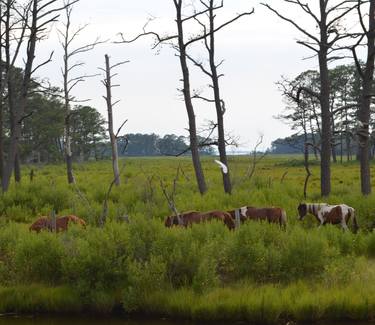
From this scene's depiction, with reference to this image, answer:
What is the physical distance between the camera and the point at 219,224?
11.6m

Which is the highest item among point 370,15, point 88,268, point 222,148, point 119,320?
point 370,15

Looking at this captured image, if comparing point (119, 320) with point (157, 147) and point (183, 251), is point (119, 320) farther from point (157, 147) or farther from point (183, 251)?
point (157, 147)

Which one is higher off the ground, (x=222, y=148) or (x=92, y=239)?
(x=222, y=148)

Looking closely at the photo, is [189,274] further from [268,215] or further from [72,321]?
[268,215]

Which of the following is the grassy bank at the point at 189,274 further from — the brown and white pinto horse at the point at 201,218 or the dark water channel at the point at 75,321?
the brown and white pinto horse at the point at 201,218

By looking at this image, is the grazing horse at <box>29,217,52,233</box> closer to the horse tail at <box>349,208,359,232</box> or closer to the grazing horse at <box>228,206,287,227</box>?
the grazing horse at <box>228,206,287,227</box>

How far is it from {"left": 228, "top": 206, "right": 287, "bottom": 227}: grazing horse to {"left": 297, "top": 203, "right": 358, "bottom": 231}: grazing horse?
881 millimetres

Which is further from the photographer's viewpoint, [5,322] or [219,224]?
[219,224]

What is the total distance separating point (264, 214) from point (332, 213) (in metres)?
1.66

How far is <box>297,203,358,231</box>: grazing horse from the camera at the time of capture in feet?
42.7

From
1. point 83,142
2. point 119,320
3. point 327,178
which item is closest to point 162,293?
point 119,320

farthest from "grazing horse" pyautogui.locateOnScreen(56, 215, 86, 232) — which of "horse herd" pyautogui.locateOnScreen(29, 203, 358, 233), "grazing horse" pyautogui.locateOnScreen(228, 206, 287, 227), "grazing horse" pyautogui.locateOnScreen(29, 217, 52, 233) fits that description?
"grazing horse" pyautogui.locateOnScreen(228, 206, 287, 227)

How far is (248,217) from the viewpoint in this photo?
13.0 meters

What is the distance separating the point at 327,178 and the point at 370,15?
16.6 feet
